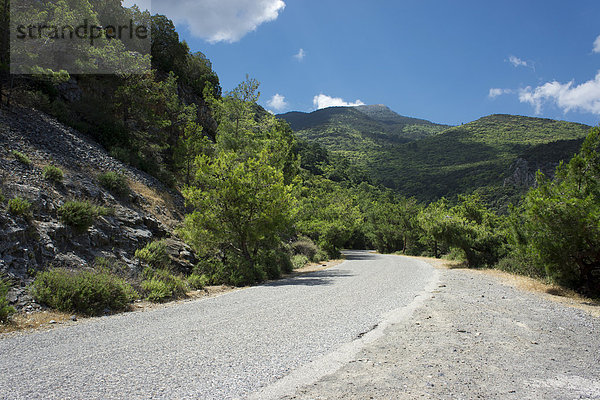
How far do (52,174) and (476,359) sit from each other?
43.5ft

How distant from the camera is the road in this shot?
3395mm

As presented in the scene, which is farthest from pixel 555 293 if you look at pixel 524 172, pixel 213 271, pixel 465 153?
pixel 465 153

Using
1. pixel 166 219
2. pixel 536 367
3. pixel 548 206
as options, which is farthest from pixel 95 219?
pixel 548 206

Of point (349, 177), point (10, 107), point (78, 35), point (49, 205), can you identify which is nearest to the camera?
point (49, 205)

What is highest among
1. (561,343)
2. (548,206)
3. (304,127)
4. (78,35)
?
(304,127)

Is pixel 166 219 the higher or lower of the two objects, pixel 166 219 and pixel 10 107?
the lower

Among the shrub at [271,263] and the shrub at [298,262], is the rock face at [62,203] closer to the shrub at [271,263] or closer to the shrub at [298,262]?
the shrub at [271,263]

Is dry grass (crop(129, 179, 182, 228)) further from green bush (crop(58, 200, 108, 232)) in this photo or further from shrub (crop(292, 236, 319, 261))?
shrub (crop(292, 236, 319, 261))

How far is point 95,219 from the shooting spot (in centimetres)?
1073

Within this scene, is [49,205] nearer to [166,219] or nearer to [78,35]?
[166,219]

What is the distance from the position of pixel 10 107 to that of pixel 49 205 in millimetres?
8447

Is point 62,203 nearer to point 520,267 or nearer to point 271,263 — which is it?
point 271,263

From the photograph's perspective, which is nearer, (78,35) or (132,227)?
(132,227)

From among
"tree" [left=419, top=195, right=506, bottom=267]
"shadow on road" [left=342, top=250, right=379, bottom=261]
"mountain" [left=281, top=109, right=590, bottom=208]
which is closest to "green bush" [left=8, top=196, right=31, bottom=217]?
"tree" [left=419, top=195, right=506, bottom=267]
